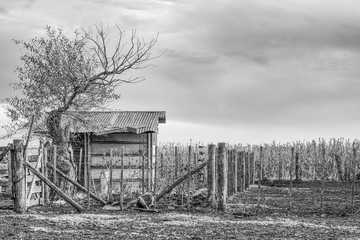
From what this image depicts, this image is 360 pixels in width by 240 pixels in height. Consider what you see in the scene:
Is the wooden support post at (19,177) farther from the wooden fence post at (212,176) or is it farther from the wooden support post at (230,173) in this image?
the wooden support post at (230,173)

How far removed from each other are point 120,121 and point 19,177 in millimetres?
12191

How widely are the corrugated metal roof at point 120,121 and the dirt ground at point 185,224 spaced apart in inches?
308

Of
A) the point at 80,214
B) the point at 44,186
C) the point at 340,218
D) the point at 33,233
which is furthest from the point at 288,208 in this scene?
the point at 33,233

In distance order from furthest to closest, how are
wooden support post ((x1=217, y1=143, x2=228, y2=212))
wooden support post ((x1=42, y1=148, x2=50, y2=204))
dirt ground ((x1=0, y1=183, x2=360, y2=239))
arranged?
wooden support post ((x1=42, y1=148, x2=50, y2=204))
wooden support post ((x1=217, y1=143, x2=228, y2=212))
dirt ground ((x1=0, y1=183, x2=360, y2=239))

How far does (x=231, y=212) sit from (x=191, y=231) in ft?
15.4

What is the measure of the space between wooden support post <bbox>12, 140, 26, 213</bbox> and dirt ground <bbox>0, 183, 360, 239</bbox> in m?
0.41

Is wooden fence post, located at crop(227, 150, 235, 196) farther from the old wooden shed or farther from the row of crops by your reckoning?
the row of crops

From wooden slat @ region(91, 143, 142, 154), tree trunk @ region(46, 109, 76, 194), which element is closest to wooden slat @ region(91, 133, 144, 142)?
wooden slat @ region(91, 143, 142, 154)

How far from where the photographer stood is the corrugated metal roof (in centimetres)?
2666

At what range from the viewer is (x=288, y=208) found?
63.8ft

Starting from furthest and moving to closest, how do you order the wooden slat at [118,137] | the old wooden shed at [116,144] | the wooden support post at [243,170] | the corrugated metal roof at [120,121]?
the wooden support post at [243,170] → the wooden slat at [118,137] → the old wooden shed at [116,144] → the corrugated metal roof at [120,121]

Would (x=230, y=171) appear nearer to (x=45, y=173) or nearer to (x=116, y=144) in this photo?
(x=116, y=144)

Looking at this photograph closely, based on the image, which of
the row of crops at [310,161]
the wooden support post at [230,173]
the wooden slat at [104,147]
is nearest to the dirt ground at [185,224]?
the wooden support post at [230,173]

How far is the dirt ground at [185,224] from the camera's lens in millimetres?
12594
